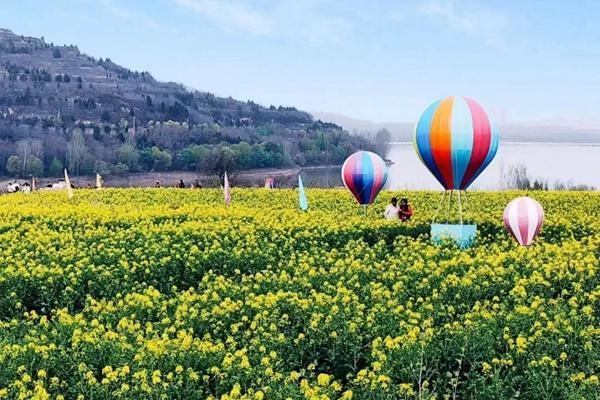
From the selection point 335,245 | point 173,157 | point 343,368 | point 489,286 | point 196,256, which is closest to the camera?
point 343,368

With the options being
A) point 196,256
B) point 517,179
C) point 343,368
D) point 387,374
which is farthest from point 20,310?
point 517,179

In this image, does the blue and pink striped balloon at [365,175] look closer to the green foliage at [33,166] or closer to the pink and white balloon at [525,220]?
the pink and white balloon at [525,220]

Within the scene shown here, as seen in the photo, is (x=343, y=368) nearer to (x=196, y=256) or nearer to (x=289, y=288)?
(x=289, y=288)

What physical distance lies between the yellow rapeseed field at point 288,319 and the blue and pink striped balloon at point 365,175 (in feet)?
23.4

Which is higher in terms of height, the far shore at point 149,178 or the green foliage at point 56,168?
the green foliage at point 56,168

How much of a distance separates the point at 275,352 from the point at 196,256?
6.50m

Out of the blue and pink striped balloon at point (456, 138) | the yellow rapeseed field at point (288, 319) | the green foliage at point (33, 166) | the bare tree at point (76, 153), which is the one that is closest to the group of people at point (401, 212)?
the blue and pink striped balloon at point (456, 138)

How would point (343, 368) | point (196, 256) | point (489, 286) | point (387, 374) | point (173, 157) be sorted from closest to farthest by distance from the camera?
point (387, 374)
point (343, 368)
point (489, 286)
point (196, 256)
point (173, 157)

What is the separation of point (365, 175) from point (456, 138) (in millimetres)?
7208

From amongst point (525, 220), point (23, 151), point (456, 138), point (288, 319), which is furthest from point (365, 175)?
point (23, 151)

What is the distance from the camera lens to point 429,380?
8055 mm

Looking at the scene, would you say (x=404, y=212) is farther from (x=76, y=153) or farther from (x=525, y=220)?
(x=76, y=153)

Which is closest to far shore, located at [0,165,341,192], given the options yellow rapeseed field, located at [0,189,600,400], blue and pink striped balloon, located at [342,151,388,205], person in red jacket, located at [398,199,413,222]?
blue and pink striped balloon, located at [342,151,388,205]

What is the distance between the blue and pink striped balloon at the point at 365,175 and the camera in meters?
24.2
